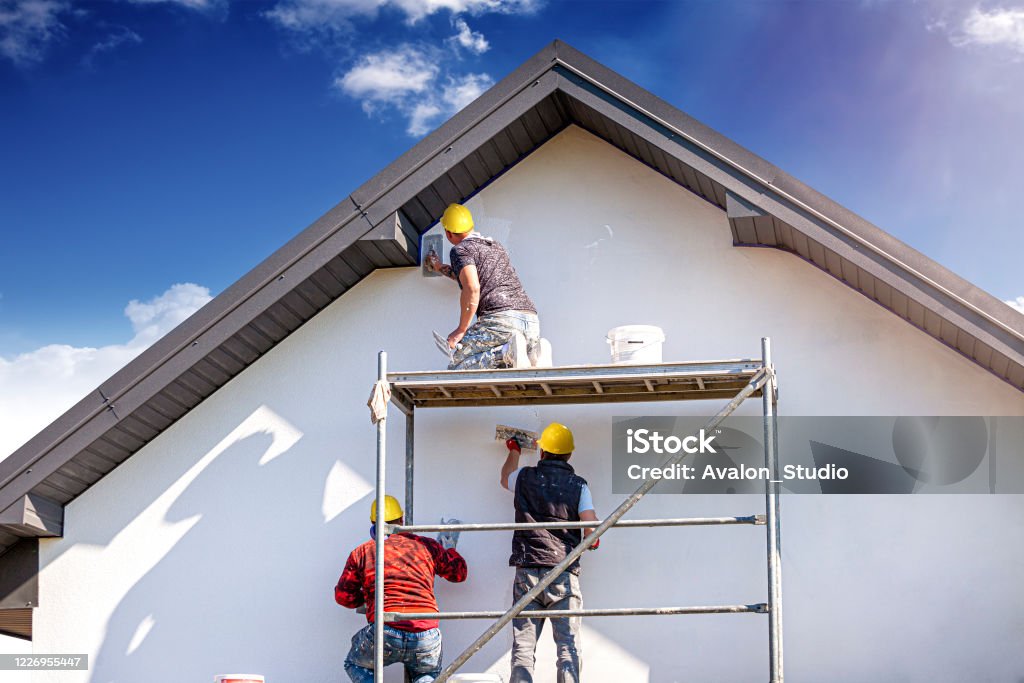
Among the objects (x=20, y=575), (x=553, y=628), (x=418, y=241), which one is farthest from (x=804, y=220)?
(x=20, y=575)

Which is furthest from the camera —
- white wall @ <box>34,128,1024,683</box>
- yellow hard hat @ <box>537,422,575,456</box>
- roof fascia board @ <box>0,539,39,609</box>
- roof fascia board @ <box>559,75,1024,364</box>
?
roof fascia board @ <box>0,539,39,609</box>

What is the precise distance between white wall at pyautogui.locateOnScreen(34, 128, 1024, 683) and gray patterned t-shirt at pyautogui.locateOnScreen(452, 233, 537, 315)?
0.64 m

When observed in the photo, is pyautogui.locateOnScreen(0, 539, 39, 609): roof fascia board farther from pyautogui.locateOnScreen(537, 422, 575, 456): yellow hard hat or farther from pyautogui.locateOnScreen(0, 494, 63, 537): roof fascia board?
pyautogui.locateOnScreen(537, 422, 575, 456): yellow hard hat

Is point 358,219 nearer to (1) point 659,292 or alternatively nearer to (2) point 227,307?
(2) point 227,307

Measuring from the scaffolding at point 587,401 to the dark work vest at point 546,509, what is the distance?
0.68 ft

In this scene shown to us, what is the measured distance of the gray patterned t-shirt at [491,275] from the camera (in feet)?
30.2

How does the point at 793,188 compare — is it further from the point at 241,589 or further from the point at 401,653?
the point at 241,589

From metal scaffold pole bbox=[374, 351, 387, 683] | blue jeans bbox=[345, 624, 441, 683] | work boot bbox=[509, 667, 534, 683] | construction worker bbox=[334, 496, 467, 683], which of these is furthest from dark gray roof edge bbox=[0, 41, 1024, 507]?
work boot bbox=[509, 667, 534, 683]

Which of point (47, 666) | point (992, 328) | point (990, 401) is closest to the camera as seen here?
point (992, 328)

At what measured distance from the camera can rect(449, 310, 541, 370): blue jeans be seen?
9.04 m

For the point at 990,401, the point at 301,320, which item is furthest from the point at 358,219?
the point at 990,401

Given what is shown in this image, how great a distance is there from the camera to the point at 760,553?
30.0 feet

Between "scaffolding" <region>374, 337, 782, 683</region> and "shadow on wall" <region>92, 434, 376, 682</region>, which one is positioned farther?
"shadow on wall" <region>92, 434, 376, 682</region>

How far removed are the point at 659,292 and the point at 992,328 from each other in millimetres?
2382
